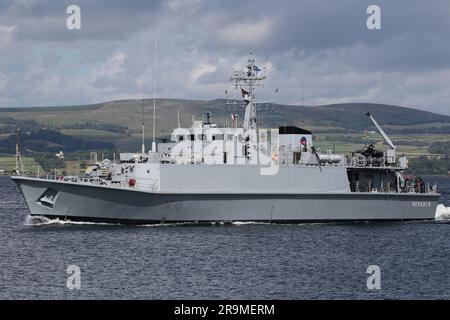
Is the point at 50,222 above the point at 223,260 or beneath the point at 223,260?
above

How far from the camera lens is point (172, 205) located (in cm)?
4522

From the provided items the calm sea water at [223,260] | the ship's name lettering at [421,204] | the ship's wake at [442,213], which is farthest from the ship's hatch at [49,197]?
the ship's wake at [442,213]

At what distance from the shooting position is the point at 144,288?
101 feet

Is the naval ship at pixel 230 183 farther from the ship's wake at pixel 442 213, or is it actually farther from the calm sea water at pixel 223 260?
Result: the ship's wake at pixel 442 213

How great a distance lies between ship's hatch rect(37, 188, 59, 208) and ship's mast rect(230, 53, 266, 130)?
1067 centimetres

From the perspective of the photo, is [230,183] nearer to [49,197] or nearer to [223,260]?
[49,197]

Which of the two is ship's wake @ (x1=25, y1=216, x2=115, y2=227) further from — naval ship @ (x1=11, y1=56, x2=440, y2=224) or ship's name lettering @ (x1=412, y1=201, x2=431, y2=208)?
ship's name lettering @ (x1=412, y1=201, x2=431, y2=208)

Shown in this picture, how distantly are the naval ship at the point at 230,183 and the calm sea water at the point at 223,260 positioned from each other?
88cm

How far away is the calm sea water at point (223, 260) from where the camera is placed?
30812 millimetres

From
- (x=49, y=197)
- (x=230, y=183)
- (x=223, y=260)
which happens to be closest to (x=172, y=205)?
(x=230, y=183)

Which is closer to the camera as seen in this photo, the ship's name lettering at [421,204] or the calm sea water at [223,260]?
the calm sea water at [223,260]

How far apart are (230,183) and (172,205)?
295 centimetres

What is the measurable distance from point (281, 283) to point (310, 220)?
55.1ft
